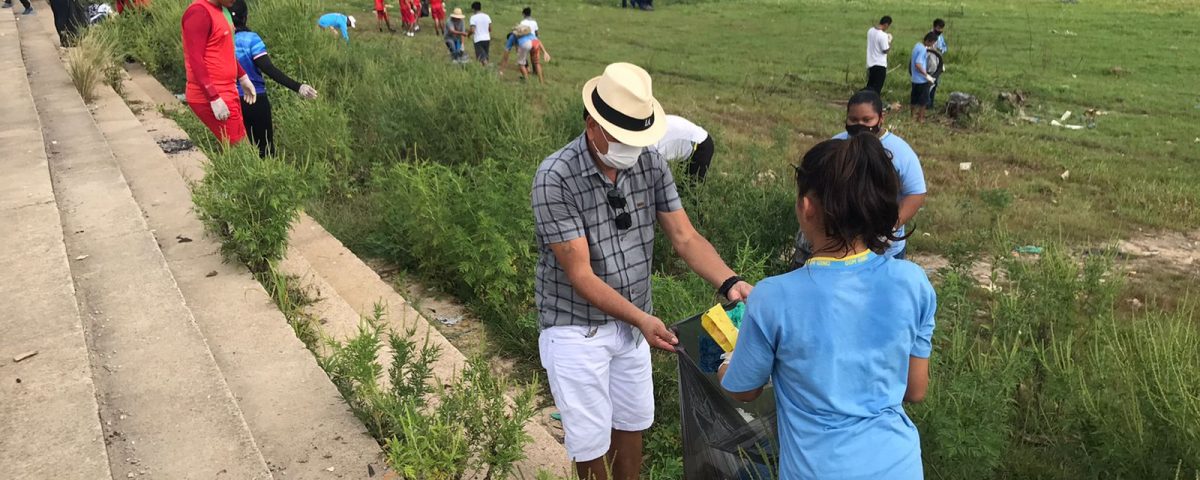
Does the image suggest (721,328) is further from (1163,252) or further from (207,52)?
(1163,252)

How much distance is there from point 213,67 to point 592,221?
3.62 meters

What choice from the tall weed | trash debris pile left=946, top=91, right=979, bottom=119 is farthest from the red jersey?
trash debris pile left=946, top=91, right=979, bottom=119

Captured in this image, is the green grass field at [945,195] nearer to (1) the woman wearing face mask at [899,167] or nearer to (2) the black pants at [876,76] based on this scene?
(1) the woman wearing face mask at [899,167]

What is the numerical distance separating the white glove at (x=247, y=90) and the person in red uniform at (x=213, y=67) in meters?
0.01

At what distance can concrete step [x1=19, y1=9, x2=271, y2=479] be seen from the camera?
280 centimetres

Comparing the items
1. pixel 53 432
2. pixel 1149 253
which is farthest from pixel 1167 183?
pixel 53 432

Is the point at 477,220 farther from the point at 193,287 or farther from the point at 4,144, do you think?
the point at 4,144

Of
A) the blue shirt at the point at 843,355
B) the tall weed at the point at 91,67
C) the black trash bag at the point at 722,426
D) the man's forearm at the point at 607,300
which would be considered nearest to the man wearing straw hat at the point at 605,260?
the man's forearm at the point at 607,300

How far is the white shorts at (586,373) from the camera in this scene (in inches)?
111

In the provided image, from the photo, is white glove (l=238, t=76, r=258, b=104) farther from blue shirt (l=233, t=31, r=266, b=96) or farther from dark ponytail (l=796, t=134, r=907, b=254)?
dark ponytail (l=796, t=134, r=907, b=254)

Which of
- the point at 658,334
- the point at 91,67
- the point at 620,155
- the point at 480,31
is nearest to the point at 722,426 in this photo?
the point at 658,334

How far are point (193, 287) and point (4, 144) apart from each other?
107 inches

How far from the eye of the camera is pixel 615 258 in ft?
9.21

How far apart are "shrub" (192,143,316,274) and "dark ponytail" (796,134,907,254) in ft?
9.68
